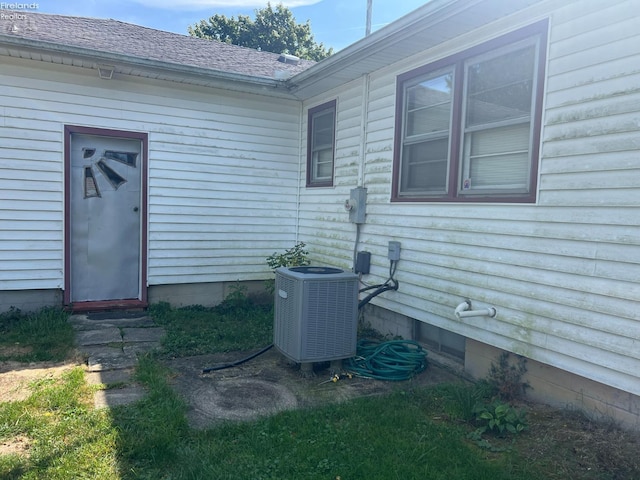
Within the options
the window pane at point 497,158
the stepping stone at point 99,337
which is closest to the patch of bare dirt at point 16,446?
the stepping stone at point 99,337

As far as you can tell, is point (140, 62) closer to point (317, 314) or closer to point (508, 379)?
point (317, 314)

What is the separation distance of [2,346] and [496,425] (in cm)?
471

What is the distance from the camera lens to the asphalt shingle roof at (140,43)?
5.74 m

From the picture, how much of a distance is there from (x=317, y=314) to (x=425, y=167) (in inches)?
76.7

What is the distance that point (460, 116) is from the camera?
4.33m

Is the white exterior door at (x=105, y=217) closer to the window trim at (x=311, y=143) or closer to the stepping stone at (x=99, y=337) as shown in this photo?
the stepping stone at (x=99, y=337)

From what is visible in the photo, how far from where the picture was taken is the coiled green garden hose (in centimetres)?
428

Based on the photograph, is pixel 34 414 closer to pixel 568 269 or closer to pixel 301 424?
pixel 301 424

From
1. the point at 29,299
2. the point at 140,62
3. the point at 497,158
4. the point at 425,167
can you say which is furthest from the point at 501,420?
the point at 29,299

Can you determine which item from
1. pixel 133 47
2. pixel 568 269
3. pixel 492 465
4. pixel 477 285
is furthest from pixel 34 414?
pixel 133 47

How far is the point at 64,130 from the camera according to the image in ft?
18.9

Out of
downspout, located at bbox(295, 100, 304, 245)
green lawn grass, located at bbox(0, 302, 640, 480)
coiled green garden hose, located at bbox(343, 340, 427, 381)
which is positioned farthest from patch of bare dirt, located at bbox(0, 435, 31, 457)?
downspout, located at bbox(295, 100, 304, 245)

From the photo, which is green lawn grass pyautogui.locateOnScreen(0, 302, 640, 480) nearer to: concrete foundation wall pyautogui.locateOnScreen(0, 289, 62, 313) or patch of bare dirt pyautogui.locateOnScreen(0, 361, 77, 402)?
patch of bare dirt pyautogui.locateOnScreen(0, 361, 77, 402)

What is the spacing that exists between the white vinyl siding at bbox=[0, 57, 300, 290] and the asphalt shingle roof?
1.36 ft
